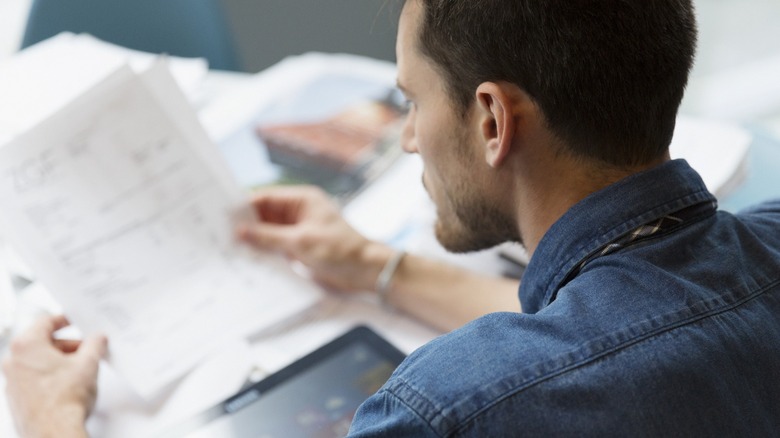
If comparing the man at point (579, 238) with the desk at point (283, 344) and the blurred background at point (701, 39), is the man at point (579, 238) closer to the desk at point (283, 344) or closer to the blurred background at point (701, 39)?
the desk at point (283, 344)

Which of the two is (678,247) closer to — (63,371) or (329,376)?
(329,376)

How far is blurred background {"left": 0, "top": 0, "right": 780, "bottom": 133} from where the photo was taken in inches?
83.2

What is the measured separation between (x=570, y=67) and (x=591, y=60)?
19 mm

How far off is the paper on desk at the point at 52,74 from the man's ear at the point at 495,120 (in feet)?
2.00

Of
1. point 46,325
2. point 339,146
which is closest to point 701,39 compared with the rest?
point 339,146

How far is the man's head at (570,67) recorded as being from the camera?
27.6 inches

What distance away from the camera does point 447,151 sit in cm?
86

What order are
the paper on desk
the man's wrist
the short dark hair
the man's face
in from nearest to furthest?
the short dark hair < the man's face < the man's wrist < the paper on desk

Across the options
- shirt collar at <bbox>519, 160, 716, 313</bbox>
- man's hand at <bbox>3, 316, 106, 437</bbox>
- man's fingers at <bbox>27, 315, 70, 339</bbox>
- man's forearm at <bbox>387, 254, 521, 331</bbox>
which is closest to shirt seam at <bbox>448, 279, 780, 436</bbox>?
shirt collar at <bbox>519, 160, 716, 313</bbox>

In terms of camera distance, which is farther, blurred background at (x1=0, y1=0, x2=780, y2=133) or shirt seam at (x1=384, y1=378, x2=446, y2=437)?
blurred background at (x1=0, y1=0, x2=780, y2=133)

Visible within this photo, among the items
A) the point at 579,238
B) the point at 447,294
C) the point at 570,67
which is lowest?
the point at 447,294

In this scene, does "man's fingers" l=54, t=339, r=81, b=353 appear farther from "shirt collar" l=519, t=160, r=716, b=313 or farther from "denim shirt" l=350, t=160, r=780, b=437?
"shirt collar" l=519, t=160, r=716, b=313

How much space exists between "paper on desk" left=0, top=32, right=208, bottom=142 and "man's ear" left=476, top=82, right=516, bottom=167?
61 cm

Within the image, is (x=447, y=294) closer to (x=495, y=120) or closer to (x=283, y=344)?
(x=283, y=344)
